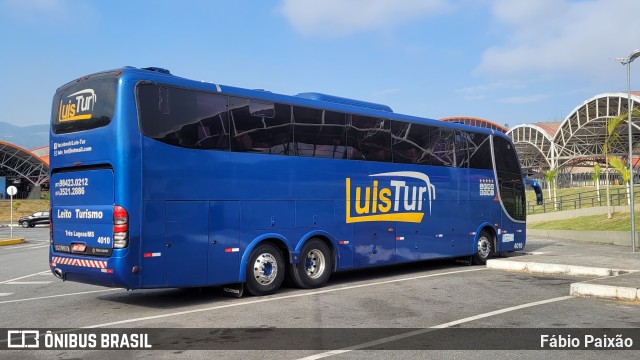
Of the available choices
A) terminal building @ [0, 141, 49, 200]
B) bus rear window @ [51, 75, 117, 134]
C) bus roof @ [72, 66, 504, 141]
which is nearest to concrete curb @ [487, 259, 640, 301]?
bus roof @ [72, 66, 504, 141]

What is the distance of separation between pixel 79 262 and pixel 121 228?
125 cm

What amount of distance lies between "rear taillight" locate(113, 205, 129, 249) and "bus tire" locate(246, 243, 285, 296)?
8.06ft

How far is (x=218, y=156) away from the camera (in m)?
9.79

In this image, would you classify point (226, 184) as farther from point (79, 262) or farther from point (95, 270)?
point (79, 262)

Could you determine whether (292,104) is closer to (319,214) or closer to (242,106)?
(242,106)

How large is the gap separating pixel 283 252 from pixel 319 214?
3.73 feet

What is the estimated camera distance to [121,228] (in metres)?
8.52

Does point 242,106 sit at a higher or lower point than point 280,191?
higher

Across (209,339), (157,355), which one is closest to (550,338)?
(209,339)

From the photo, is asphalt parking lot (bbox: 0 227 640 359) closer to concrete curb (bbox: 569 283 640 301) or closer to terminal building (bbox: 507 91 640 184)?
concrete curb (bbox: 569 283 640 301)

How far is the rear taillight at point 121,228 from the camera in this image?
852cm

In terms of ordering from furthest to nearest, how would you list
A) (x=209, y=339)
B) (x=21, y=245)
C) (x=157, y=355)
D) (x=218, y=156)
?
1. (x=21, y=245)
2. (x=218, y=156)
3. (x=209, y=339)
4. (x=157, y=355)

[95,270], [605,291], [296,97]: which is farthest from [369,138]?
[95,270]

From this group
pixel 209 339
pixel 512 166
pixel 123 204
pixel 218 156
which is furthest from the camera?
pixel 512 166
